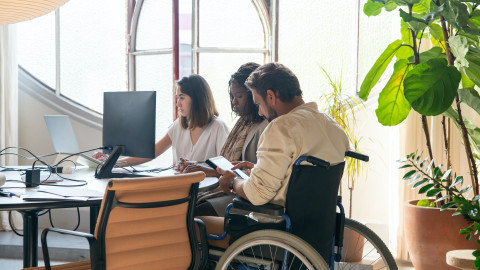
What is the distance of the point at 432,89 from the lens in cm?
244

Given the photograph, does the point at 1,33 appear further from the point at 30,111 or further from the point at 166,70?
the point at 166,70

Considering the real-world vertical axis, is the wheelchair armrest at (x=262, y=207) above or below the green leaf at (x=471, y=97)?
below

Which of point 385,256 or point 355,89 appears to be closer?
point 385,256

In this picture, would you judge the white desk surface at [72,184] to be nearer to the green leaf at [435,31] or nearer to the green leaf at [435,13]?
the green leaf at [435,13]

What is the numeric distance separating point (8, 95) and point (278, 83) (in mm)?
2733

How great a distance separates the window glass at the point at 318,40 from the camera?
4164mm

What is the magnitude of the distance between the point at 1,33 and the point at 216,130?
1.95 metres

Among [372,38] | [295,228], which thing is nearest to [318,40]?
[372,38]

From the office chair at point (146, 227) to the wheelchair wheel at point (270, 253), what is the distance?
0.15 m

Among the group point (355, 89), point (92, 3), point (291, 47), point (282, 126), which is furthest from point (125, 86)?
point (282, 126)

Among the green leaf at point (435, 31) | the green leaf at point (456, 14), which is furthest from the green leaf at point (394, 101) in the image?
the green leaf at point (456, 14)

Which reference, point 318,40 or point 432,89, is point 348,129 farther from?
point 432,89

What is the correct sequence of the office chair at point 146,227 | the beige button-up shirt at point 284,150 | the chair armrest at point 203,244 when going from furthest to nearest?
1. the chair armrest at point 203,244
2. the beige button-up shirt at point 284,150
3. the office chair at point 146,227

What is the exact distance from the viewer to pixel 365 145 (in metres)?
4.05
